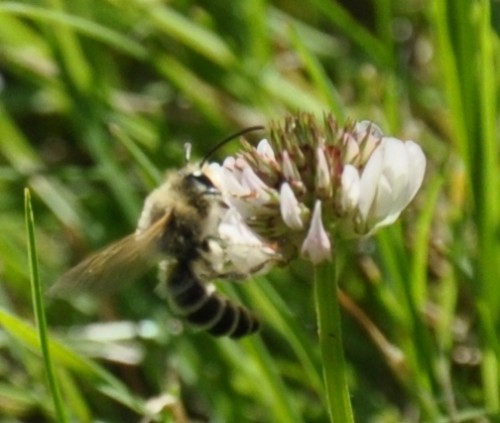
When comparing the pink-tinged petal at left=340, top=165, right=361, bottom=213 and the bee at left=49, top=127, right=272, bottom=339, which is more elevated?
the bee at left=49, top=127, right=272, bottom=339

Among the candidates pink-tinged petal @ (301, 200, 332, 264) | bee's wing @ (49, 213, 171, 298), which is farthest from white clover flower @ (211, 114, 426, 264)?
bee's wing @ (49, 213, 171, 298)

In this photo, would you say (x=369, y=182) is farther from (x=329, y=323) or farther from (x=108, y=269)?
(x=108, y=269)

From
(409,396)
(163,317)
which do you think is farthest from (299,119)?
(163,317)

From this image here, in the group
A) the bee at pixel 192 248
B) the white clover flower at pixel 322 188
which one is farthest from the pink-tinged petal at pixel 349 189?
the bee at pixel 192 248

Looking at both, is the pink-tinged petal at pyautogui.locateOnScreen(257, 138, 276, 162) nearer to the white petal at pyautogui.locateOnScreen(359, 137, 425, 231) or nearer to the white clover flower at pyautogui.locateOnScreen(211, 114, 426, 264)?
the white clover flower at pyautogui.locateOnScreen(211, 114, 426, 264)

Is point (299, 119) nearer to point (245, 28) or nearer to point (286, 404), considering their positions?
point (286, 404)

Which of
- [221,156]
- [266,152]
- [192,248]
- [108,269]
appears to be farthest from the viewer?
[221,156]

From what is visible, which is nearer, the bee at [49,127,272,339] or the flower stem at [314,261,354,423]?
the flower stem at [314,261,354,423]

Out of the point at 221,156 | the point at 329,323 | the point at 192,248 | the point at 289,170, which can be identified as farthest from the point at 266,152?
the point at 221,156
